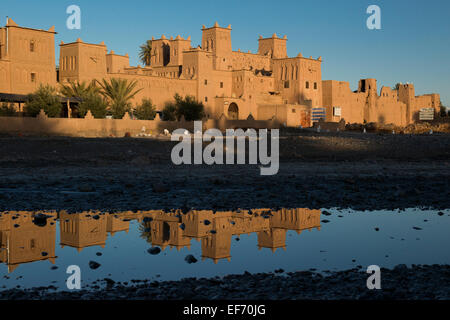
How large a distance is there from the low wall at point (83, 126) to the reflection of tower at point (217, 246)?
21864 mm

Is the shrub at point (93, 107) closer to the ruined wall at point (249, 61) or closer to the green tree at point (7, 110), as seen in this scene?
the green tree at point (7, 110)

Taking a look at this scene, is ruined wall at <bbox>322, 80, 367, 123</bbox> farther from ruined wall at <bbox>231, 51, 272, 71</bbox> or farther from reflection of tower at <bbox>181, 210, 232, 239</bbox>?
reflection of tower at <bbox>181, 210, 232, 239</bbox>

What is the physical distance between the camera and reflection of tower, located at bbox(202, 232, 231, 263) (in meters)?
6.37

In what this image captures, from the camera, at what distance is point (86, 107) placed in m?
34.0

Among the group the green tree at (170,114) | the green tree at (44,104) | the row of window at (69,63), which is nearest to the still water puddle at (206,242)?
the green tree at (44,104)

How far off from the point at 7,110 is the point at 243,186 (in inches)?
945

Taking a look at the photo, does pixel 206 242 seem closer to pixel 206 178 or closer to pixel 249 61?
pixel 206 178

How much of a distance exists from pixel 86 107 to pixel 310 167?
20912mm

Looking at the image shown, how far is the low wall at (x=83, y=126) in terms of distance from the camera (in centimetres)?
2694

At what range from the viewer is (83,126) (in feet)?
96.9

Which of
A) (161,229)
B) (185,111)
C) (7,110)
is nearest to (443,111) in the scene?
(185,111)

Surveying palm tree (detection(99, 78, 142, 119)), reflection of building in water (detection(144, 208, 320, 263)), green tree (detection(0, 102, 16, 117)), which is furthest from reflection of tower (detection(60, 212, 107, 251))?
palm tree (detection(99, 78, 142, 119))
